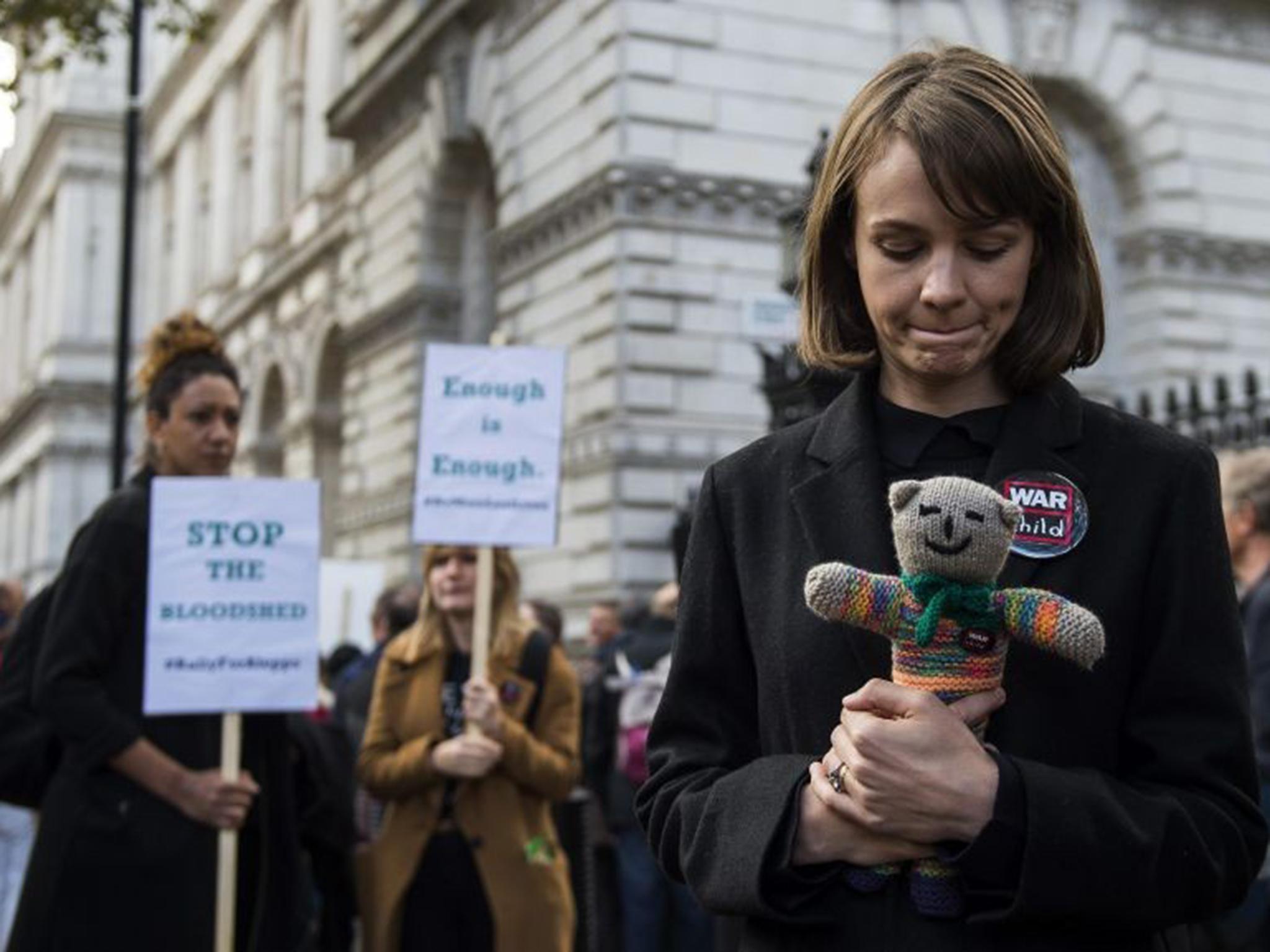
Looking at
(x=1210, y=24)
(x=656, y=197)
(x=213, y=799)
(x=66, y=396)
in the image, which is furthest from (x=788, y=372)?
(x=66, y=396)

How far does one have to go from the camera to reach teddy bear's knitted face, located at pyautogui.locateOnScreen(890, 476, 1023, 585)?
1.93 metres

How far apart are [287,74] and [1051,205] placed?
33744 millimetres

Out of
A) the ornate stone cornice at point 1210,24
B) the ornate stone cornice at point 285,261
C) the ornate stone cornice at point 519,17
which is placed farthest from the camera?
the ornate stone cornice at point 285,261

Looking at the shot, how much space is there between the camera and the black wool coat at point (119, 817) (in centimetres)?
447

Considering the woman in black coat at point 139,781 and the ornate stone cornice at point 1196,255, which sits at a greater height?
the ornate stone cornice at point 1196,255

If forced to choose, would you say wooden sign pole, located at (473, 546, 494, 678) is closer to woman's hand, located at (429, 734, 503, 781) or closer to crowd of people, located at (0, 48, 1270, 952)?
woman's hand, located at (429, 734, 503, 781)

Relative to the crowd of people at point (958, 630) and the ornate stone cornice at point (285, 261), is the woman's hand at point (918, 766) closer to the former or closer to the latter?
the crowd of people at point (958, 630)

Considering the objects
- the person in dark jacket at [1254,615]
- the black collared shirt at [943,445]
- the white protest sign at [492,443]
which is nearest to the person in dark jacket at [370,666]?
the white protest sign at [492,443]

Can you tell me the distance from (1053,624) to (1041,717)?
0.18m

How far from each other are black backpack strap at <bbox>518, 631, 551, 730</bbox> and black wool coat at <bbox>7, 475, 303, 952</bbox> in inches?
52.1

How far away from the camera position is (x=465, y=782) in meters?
5.98

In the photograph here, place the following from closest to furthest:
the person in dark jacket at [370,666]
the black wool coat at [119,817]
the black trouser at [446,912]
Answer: the black wool coat at [119,817], the black trouser at [446,912], the person in dark jacket at [370,666]

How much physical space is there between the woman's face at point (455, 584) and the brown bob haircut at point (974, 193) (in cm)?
413

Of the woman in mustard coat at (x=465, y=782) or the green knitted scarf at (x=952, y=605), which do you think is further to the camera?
the woman in mustard coat at (x=465, y=782)
